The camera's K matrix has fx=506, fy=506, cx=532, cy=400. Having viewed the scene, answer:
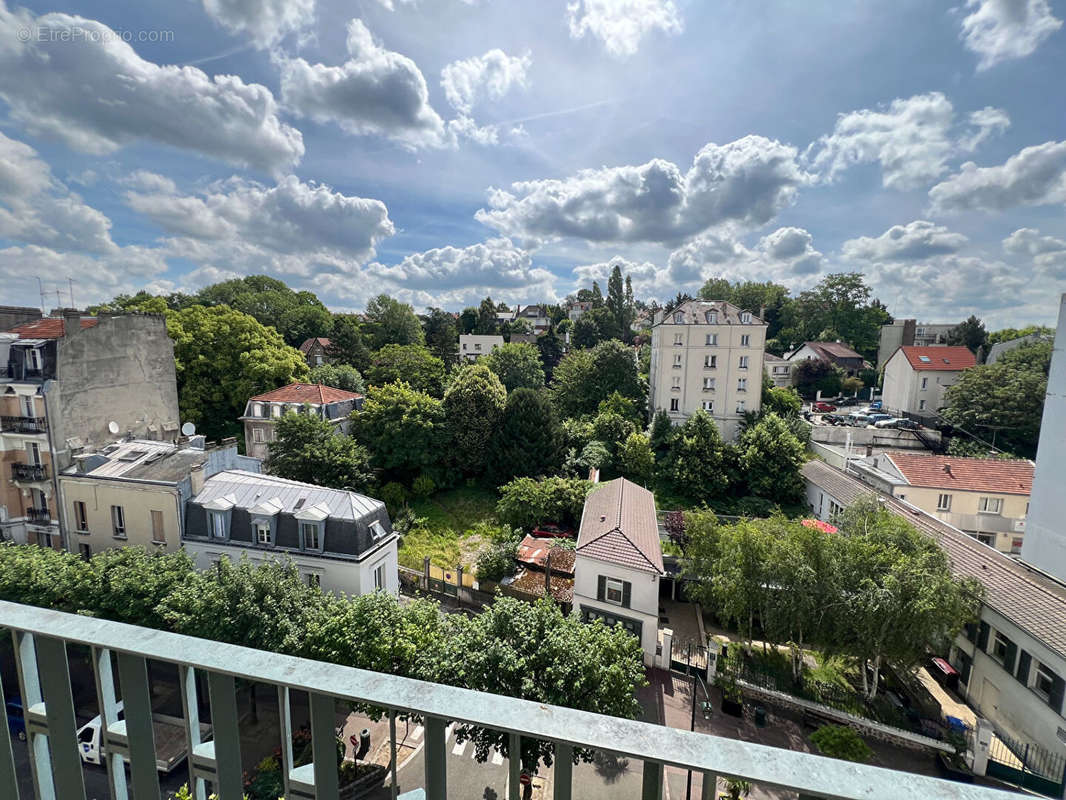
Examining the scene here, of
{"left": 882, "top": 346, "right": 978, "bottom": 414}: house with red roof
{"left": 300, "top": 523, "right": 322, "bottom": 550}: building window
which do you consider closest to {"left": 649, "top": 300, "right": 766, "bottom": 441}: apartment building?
{"left": 882, "top": 346, "right": 978, "bottom": 414}: house with red roof

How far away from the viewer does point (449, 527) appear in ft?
84.4

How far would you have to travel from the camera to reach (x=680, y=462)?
28.5 m

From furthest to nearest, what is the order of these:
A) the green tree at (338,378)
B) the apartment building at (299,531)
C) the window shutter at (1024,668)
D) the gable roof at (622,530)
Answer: the green tree at (338,378) < the gable roof at (622,530) < the apartment building at (299,531) < the window shutter at (1024,668)

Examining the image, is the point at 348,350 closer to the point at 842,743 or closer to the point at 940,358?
the point at 842,743

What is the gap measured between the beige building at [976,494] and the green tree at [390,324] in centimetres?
4377

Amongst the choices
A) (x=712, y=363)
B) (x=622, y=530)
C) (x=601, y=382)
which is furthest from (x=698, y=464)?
(x=622, y=530)

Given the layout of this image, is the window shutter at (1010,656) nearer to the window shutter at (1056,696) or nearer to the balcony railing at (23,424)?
the window shutter at (1056,696)

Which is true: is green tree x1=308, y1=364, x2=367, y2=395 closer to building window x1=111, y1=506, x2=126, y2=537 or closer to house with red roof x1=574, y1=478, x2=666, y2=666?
building window x1=111, y1=506, x2=126, y2=537

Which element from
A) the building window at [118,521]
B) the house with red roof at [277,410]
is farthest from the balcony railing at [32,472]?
the house with red roof at [277,410]

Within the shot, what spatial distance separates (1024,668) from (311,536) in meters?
20.6

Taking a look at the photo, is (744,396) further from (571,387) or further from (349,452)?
(349,452)

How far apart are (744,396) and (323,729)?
34.5 meters

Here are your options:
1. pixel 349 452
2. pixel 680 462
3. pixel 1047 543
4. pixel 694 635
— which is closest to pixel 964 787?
pixel 694 635

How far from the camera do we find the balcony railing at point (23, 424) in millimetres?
18453
